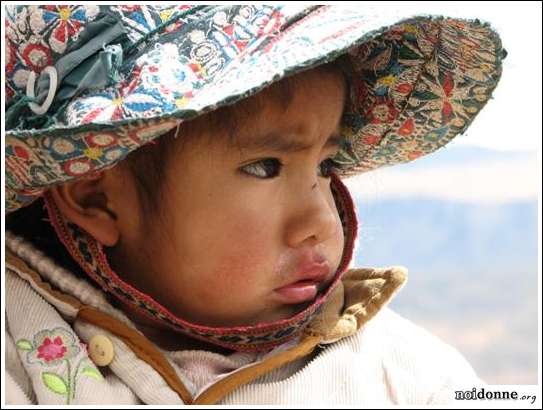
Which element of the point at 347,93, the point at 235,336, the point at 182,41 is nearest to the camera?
the point at 182,41

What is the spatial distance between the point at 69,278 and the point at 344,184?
17.5 inches

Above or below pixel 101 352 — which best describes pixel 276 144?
above

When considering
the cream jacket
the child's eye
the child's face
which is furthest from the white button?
the child's eye

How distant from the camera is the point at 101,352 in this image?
1.19 meters

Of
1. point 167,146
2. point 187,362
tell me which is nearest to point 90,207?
point 167,146

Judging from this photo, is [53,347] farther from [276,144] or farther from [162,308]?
[276,144]

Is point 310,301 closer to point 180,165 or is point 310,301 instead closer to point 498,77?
point 180,165

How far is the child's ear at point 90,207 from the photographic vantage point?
1278 mm

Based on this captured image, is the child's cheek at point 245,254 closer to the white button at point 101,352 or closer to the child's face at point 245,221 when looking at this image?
the child's face at point 245,221

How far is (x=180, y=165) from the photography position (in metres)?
1.23

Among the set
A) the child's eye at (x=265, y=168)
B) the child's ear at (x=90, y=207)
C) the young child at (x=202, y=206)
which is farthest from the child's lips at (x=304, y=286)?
the child's ear at (x=90, y=207)

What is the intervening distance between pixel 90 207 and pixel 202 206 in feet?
0.55

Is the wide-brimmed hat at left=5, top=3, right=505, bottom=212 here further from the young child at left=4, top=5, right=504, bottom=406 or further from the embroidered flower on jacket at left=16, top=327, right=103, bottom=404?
the embroidered flower on jacket at left=16, top=327, right=103, bottom=404

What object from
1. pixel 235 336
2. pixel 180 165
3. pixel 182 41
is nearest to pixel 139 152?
pixel 180 165
